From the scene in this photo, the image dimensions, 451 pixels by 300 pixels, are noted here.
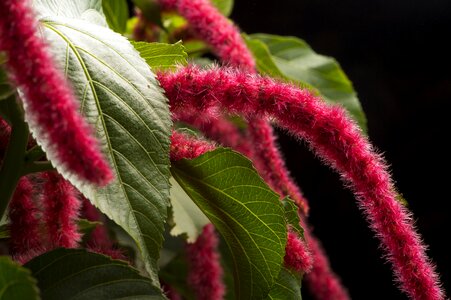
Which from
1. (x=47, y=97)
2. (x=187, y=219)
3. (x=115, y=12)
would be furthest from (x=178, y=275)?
(x=47, y=97)

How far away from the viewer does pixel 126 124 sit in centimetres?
38

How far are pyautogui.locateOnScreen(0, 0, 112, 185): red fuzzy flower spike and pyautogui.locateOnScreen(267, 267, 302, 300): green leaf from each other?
0.27 metres

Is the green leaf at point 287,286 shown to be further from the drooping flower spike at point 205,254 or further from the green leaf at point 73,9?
the green leaf at point 73,9

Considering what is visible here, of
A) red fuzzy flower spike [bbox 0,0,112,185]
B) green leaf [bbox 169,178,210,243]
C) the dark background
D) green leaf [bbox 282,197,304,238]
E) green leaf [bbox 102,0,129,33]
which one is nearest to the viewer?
red fuzzy flower spike [bbox 0,0,112,185]

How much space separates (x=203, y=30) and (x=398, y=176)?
2.72 ft

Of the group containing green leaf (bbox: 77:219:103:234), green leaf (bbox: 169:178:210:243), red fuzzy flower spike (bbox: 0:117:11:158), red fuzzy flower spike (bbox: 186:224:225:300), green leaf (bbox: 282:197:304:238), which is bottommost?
red fuzzy flower spike (bbox: 186:224:225:300)

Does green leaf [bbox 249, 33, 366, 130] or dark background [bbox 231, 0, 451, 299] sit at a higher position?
green leaf [bbox 249, 33, 366, 130]

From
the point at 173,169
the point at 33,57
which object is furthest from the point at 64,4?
the point at 33,57

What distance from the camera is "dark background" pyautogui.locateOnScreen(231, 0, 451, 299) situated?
134cm

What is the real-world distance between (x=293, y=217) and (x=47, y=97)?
A: 29cm

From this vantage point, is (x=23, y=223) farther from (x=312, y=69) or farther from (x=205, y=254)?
(x=312, y=69)

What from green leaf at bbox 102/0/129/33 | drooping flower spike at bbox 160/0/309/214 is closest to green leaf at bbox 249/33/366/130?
green leaf at bbox 102/0/129/33

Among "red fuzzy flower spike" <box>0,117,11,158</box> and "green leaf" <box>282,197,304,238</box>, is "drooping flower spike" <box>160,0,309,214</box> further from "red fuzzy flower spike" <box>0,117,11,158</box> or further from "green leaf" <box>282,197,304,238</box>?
"red fuzzy flower spike" <box>0,117,11,158</box>

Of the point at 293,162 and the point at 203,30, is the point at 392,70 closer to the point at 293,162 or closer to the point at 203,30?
the point at 293,162
